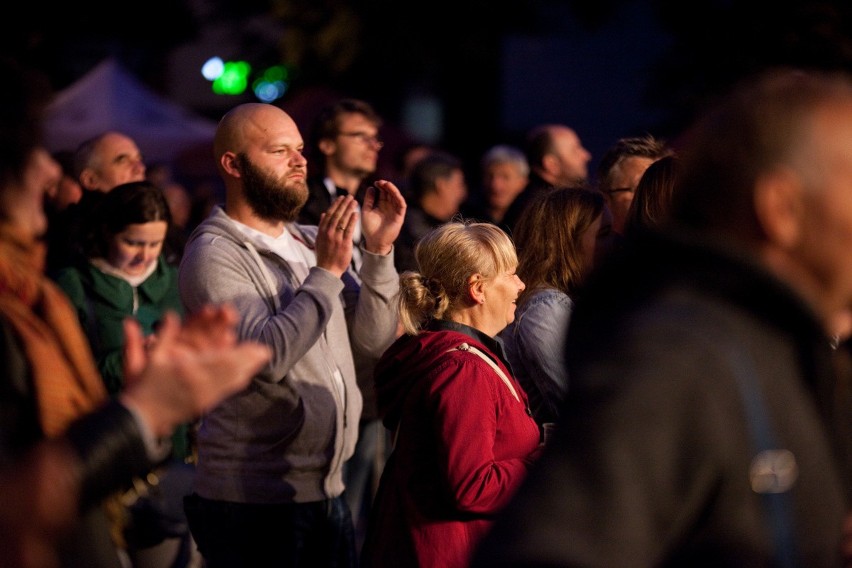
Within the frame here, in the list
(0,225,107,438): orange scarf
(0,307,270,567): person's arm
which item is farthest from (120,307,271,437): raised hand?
(0,225,107,438): orange scarf

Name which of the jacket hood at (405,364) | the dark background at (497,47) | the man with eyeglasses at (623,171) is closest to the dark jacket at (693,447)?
the jacket hood at (405,364)

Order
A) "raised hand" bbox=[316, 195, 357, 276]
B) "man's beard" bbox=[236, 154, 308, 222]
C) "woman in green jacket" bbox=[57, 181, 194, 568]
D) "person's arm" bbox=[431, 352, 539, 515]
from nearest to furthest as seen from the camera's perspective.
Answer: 1. "person's arm" bbox=[431, 352, 539, 515]
2. "raised hand" bbox=[316, 195, 357, 276]
3. "man's beard" bbox=[236, 154, 308, 222]
4. "woman in green jacket" bbox=[57, 181, 194, 568]

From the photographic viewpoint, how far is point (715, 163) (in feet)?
6.52

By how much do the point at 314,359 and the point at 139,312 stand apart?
1319 mm

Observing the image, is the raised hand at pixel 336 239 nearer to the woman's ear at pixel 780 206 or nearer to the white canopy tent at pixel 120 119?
the woman's ear at pixel 780 206

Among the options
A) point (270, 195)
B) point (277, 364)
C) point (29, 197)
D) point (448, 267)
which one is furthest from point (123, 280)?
point (29, 197)

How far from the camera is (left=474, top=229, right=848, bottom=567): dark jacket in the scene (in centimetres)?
183

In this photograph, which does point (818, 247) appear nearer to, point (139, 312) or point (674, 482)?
point (674, 482)

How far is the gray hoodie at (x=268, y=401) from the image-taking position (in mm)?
4121

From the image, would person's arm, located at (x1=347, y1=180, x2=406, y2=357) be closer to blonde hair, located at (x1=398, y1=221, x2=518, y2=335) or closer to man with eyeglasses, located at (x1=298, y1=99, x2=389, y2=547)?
blonde hair, located at (x1=398, y1=221, x2=518, y2=335)

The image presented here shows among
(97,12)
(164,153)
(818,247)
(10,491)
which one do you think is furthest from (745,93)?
(97,12)

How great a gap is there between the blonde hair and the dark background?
10400mm

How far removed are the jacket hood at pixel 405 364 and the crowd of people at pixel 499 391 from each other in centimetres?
1

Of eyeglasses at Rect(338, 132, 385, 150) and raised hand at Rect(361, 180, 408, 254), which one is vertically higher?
raised hand at Rect(361, 180, 408, 254)
